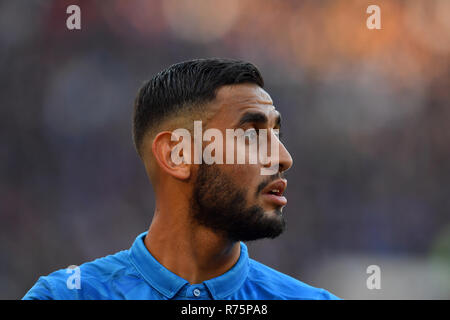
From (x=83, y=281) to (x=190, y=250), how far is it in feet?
1.03

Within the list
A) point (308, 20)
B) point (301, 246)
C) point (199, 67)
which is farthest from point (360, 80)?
point (199, 67)

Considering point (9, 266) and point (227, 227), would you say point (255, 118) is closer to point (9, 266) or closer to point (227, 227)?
point (227, 227)

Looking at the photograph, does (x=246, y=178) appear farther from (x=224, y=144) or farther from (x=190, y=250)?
(x=190, y=250)

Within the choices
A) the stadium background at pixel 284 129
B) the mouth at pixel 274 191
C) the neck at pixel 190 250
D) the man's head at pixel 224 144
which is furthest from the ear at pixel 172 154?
the stadium background at pixel 284 129

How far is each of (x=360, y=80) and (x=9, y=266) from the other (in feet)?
13.1

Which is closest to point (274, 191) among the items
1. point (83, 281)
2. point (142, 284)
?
point (142, 284)

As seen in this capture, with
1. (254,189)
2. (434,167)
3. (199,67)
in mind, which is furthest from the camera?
(434,167)

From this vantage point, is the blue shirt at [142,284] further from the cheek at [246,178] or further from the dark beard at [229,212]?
the cheek at [246,178]

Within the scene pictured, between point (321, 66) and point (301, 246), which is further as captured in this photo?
point (321, 66)

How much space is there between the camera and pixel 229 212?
59.6 inches

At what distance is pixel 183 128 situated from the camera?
1606 mm

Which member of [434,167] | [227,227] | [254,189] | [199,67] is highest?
[199,67]

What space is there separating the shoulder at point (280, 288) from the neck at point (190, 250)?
0.44 feet

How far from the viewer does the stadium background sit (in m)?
5.18
